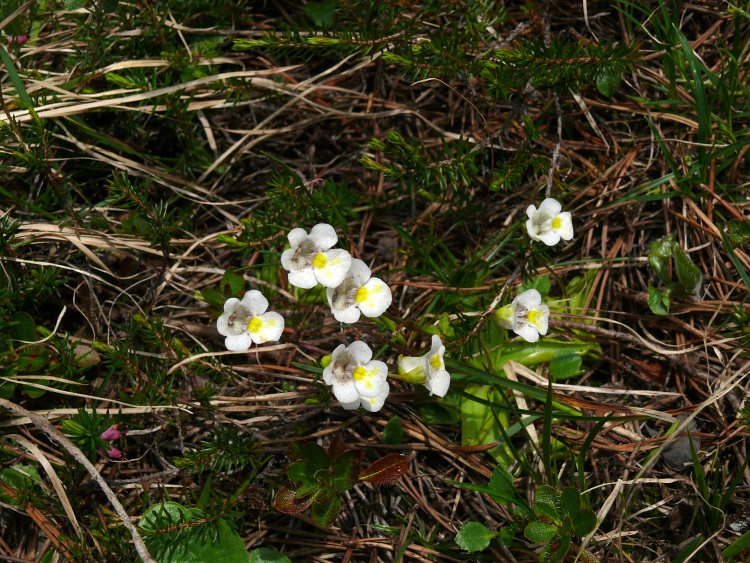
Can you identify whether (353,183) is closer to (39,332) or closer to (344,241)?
(344,241)

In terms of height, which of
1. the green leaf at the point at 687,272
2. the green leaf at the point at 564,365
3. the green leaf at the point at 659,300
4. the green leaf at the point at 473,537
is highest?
the green leaf at the point at 687,272

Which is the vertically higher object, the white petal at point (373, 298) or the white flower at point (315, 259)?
the white flower at point (315, 259)

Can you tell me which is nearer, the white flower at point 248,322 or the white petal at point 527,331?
the white flower at point 248,322

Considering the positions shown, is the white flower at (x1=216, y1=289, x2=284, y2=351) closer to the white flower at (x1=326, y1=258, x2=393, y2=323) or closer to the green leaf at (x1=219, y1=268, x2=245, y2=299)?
the white flower at (x1=326, y1=258, x2=393, y2=323)

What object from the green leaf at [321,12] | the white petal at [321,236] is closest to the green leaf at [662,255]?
the white petal at [321,236]

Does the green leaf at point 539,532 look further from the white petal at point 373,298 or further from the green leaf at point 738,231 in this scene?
the green leaf at point 738,231

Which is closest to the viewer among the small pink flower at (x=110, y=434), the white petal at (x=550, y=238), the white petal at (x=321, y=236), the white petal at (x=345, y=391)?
the white petal at (x=345, y=391)

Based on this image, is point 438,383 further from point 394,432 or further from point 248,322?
point 248,322

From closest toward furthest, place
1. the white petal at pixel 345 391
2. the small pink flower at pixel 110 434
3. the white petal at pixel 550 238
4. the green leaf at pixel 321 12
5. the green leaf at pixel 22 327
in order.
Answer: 1. the white petal at pixel 345 391
2. the white petal at pixel 550 238
3. the small pink flower at pixel 110 434
4. the green leaf at pixel 22 327
5. the green leaf at pixel 321 12
